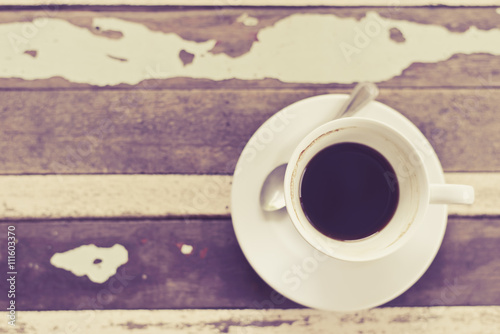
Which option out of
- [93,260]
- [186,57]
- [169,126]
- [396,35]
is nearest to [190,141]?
[169,126]

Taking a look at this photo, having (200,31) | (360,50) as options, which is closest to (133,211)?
(200,31)

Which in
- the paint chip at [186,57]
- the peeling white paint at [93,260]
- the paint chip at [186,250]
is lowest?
the peeling white paint at [93,260]

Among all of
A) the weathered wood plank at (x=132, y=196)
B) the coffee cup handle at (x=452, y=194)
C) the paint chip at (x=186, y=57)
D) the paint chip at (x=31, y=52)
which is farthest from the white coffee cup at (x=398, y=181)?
the paint chip at (x=31, y=52)

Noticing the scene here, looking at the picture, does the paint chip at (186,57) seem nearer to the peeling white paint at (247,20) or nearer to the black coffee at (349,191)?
the peeling white paint at (247,20)

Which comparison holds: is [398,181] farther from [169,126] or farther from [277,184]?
[169,126]

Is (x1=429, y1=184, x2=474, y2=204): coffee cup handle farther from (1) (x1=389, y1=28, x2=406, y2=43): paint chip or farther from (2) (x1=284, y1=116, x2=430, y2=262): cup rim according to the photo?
(1) (x1=389, y1=28, x2=406, y2=43): paint chip

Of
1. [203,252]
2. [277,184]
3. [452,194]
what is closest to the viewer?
[452,194]

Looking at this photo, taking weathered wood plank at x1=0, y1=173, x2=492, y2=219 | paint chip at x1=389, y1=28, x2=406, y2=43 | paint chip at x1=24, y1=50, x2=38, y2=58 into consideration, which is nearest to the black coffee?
weathered wood plank at x1=0, y1=173, x2=492, y2=219

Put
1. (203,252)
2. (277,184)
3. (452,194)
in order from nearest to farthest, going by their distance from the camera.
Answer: (452,194), (277,184), (203,252)
